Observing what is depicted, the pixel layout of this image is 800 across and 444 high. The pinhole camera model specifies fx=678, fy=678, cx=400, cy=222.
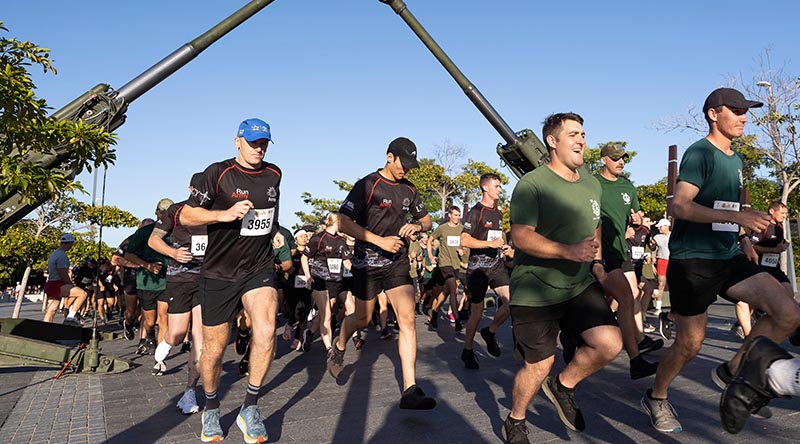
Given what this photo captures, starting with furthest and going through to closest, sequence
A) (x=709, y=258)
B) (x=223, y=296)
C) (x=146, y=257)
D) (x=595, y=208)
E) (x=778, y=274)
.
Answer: (x=146, y=257), (x=778, y=274), (x=223, y=296), (x=709, y=258), (x=595, y=208)

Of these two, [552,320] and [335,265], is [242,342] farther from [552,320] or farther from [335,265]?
[552,320]

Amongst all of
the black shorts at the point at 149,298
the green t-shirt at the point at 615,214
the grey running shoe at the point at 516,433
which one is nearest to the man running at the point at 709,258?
the grey running shoe at the point at 516,433

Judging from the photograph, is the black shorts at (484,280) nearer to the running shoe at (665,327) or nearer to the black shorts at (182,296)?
the running shoe at (665,327)

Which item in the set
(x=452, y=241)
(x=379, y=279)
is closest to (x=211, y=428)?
(x=379, y=279)

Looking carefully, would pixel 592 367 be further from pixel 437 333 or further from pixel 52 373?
pixel 437 333

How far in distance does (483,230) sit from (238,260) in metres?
4.19

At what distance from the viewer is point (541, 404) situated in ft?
17.8

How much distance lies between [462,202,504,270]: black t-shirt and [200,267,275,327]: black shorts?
4.01m

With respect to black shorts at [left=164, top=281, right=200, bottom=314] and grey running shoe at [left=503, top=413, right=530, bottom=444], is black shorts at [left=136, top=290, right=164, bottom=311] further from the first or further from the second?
grey running shoe at [left=503, top=413, right=530, bottom=444]

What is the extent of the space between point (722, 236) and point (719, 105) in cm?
93

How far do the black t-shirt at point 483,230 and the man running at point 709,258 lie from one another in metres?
3.75

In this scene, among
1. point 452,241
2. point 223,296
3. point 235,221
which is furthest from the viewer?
point 452,241

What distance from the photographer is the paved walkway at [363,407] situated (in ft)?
14.9

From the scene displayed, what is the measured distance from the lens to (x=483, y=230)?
27.7 feet
